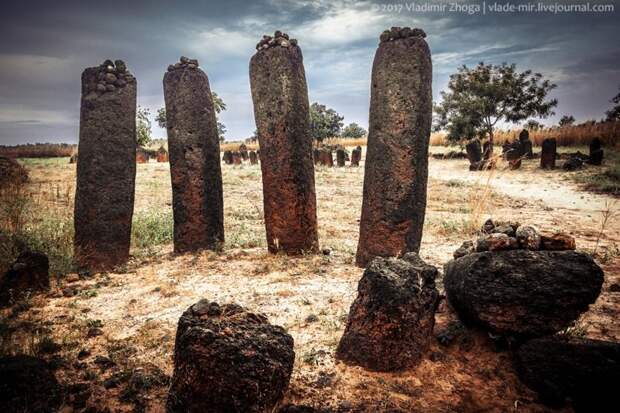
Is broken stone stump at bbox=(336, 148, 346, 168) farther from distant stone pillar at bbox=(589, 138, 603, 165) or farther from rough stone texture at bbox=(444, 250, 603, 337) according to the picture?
rough stone texture at bbox=(444, 250, 603, 337)

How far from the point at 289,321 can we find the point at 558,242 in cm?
236

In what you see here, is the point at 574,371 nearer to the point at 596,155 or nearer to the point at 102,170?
the point at 102,170

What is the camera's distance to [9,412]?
1.96 m

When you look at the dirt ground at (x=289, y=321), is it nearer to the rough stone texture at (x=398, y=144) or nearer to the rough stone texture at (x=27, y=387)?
the rough stone texture at (x=27, y=387)

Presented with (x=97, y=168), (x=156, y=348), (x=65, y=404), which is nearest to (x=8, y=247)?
(x=97, y=168)

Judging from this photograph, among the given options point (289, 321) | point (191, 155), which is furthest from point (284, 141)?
point (289, 321)

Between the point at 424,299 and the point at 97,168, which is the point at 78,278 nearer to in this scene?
the point at 97,168

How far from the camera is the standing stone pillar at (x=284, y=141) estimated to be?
5297mm

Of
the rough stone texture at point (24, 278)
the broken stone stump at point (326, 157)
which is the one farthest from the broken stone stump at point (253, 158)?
the rough stone texture at point (24, 278)

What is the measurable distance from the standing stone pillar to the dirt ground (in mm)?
521

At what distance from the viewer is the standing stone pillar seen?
5.30 meters

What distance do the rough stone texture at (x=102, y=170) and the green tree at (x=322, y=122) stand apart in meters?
24.7

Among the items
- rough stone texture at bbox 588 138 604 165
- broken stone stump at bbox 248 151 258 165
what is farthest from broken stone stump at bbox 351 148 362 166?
rough stone texture at bbox 588 138 604 165

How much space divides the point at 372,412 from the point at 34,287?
413 cm
